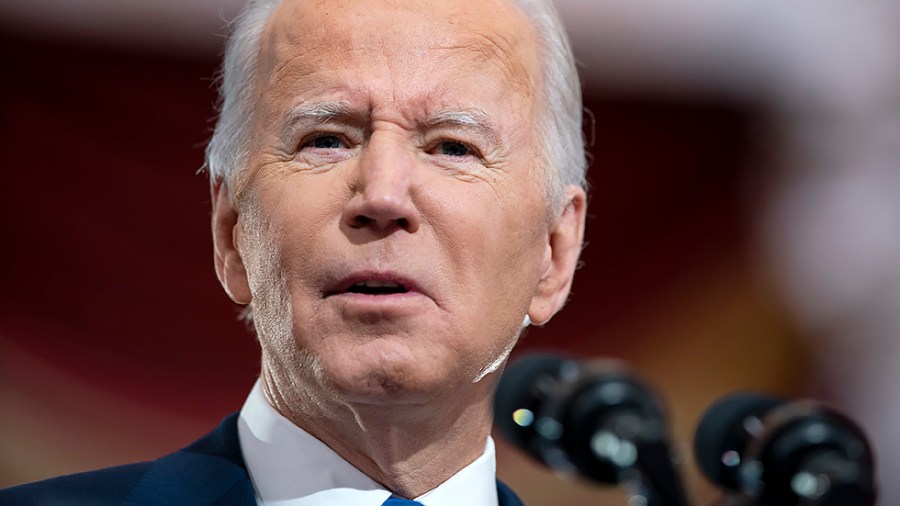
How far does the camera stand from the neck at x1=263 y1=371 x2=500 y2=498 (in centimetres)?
175

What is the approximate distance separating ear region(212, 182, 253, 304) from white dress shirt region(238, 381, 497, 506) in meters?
0.19

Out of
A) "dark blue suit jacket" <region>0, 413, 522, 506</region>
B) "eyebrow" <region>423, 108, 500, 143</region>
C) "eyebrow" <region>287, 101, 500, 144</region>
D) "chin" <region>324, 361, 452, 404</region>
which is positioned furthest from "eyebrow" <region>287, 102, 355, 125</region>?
"dark blue suit jacket" <region>0, 413, 522, 506</region>

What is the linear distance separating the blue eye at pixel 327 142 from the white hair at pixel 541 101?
0.15 meters

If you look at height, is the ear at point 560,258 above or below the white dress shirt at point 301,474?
above

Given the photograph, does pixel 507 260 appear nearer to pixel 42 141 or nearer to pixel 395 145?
pixel 395 145

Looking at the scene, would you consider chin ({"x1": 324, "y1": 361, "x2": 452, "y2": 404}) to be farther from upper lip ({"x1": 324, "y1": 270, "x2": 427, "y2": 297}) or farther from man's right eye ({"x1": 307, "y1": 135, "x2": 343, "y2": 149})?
man's right eye ({"x1": 307, "y1": 135, "x2": 343, "y2": 149})

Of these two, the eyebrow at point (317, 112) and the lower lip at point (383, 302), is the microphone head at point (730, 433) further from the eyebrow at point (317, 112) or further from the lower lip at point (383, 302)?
the eyebrow at point (317, 112)

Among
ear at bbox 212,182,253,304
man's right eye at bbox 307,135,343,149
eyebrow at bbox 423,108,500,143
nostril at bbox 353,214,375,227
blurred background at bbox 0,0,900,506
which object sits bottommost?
blurred background at bbox 0,0,900,506

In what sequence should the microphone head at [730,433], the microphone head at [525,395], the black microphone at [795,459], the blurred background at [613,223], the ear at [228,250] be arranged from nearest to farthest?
the black microphone at [795,459] < the microphone head at [730,433] < the microphone head at [525,395] < the ear at [228,250] < the blurred background at [613,223]

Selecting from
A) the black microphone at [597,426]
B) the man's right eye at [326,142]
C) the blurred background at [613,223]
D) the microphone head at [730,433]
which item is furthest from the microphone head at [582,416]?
the blurred background at [613,223]

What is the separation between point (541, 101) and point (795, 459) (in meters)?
0.71

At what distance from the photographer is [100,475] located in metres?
1.83

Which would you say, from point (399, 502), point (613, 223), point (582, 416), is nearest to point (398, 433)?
point (399, 502)

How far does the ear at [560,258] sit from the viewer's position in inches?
76.8
